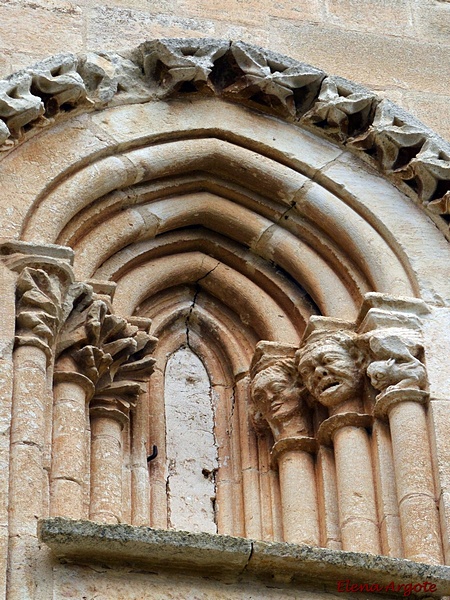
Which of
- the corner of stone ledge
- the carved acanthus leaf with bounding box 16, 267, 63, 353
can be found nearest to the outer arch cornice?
the carved acanthus leaf with bounding box 16, 267, 63, 353

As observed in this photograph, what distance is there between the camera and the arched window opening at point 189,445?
7.00 meters

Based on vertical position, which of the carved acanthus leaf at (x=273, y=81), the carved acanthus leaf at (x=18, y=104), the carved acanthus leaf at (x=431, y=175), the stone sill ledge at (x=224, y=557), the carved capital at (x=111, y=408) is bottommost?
the stone sill ledge at (x=224, y=557)

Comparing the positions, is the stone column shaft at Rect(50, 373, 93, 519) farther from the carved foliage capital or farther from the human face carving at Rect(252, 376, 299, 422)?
the human face carving at Rect(252, 376, 299, 422)

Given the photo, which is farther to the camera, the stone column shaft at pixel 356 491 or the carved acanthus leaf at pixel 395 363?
the carved acanthus leaf at pixel 395 363

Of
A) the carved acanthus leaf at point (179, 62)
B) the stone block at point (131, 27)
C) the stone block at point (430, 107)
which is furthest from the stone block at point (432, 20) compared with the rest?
the carved acanthus leaf at point (179, 62)

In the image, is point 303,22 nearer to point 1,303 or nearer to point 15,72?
point 15,72

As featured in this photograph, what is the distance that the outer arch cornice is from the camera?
7.54m

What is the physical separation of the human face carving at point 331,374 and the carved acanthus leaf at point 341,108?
1217 millimetres

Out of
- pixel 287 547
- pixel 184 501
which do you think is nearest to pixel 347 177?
pixel 184 501

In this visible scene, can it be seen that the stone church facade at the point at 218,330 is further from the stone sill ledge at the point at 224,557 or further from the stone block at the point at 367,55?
the stone block at the point at 367,55

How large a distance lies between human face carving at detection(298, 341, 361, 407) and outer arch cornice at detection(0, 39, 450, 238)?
35.2 inches

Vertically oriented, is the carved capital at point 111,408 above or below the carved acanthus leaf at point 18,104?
below

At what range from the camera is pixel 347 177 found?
25.1 ft

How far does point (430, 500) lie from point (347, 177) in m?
1.77
